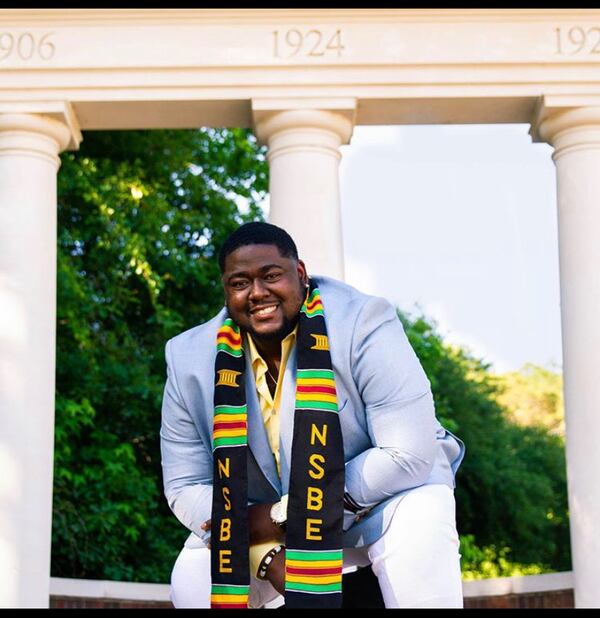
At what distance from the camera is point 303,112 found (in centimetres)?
2945

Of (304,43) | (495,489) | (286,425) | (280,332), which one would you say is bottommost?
(286,425)

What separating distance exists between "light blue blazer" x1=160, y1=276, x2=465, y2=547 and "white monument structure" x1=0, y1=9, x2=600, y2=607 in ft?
57.9

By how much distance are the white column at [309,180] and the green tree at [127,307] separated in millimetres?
12429

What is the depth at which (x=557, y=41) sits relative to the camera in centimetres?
2959

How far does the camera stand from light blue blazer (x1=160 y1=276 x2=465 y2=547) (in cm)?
1045

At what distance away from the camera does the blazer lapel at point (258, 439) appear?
11.0 m

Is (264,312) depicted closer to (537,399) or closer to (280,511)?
(280,511)

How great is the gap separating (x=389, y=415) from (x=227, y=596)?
197 centimetres

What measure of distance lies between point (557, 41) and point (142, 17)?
961 cm

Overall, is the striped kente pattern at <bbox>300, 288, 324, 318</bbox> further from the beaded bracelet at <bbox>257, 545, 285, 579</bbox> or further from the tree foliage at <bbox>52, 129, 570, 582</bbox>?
the tree foliage at <bbox>52, 129, 570, 582</bbox>

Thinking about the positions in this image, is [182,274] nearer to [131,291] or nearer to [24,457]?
[131,291]

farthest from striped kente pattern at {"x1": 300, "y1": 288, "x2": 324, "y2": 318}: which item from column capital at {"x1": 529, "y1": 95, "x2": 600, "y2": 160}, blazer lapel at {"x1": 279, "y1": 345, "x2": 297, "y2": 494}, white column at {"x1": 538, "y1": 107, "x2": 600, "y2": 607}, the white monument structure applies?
column capital at {"x1": 529, "y1": 95, "x2": 600, "y2": 160}

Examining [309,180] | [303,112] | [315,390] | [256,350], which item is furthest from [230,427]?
[303,112]

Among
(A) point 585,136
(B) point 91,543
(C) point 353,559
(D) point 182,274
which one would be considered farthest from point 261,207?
(C) point 353,559
